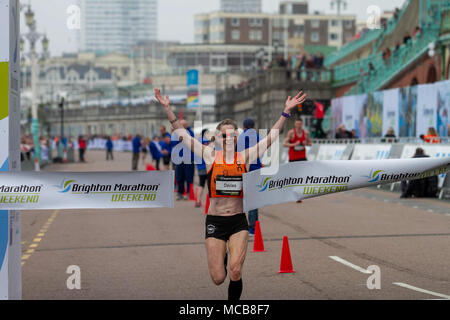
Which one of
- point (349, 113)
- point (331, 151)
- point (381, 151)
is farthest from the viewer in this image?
point (349, 113)

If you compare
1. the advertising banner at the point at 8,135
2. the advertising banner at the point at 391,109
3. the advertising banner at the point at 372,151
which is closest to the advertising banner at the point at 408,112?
the advertising banner at the point at 391,109

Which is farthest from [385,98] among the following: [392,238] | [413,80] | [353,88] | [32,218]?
[392,238]

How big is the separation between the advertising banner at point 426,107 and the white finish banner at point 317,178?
20291mm

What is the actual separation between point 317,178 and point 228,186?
922 mm

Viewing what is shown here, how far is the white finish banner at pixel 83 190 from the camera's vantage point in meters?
7.46

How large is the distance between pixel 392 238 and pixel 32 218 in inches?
349

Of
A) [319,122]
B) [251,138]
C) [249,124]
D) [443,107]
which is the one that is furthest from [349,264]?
[319,122]

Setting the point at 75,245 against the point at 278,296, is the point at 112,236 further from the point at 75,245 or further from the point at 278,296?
the point at 278,296

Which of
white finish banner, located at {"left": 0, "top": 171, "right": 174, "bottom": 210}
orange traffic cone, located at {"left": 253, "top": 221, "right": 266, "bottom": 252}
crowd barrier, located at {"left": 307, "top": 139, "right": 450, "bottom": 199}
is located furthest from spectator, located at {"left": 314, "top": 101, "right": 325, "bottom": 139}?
white finish banner, located at {"left": 0, "top": 171, "right": 174, "bottom": 210}

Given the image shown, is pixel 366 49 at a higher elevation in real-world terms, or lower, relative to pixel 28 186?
higher

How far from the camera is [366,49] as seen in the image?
63.7 metres

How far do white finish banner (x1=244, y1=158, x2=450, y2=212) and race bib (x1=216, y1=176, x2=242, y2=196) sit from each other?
0.08 metres

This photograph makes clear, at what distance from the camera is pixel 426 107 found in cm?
2895

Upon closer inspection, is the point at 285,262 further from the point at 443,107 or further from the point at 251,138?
the point at 443,107
